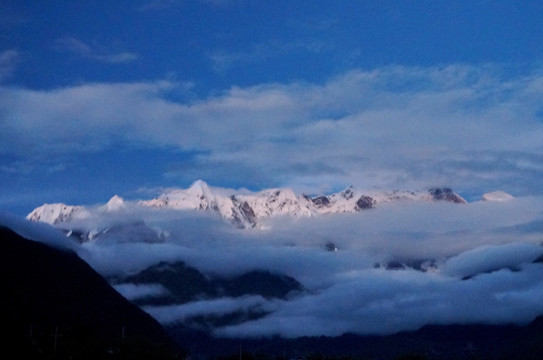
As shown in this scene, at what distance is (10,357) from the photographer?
186 meters

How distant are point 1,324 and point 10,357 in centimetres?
1374

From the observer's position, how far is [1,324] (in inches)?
7785
